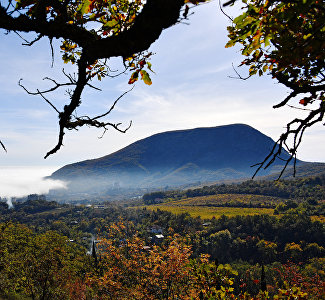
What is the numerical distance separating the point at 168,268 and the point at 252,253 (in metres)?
63.9

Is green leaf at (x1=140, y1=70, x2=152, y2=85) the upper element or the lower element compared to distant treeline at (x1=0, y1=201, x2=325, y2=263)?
upper

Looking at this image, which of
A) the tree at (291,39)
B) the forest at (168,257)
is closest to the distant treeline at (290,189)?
the forest at (168,257)

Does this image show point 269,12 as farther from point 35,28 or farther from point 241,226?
point 241,226

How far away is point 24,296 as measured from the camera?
24594mm

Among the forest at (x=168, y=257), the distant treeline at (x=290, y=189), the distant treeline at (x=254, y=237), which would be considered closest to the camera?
the forest at (x=168, y=257)

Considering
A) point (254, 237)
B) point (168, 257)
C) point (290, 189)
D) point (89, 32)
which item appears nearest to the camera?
point (89, 32)

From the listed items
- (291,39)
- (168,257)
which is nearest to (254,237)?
(168,257)

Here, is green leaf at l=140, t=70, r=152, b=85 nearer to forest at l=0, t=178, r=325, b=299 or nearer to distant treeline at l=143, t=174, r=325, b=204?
forest at l=0, t=178, r=325, b=299

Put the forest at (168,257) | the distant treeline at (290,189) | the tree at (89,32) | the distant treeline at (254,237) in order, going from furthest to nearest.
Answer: the distant treeline at (290,189) < the distant treeline at (254,237) < the forest at (168,257) < the tree at (89,32)

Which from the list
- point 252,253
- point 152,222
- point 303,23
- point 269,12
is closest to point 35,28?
point 269,12

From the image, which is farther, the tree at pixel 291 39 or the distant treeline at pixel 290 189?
the distant treeline at pixel 290 189

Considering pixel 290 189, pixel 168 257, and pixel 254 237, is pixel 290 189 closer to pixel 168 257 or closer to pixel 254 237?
pixel 254 237

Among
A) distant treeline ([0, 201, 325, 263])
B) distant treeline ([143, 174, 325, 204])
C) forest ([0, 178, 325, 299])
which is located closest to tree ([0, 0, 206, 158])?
forest ([0, 178, 325, 299])

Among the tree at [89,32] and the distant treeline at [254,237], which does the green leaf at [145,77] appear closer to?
the tree at [89,32]
